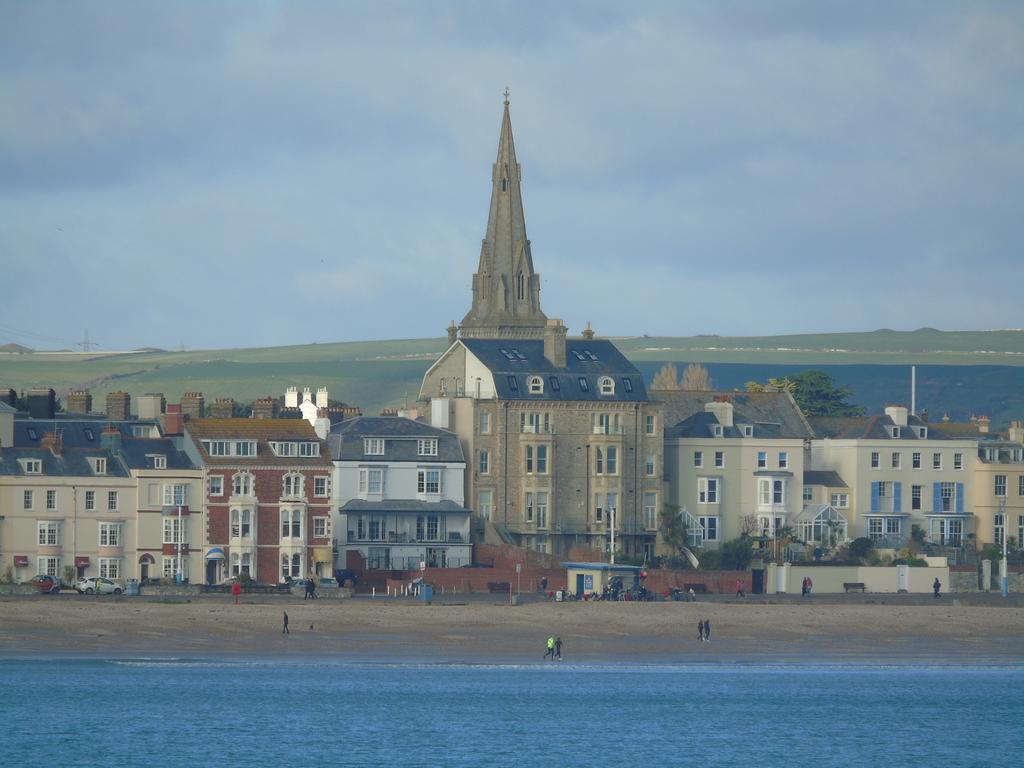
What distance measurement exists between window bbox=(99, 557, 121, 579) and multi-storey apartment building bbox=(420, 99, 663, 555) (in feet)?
68.1

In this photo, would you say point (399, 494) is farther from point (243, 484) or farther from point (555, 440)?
point (243, 484)

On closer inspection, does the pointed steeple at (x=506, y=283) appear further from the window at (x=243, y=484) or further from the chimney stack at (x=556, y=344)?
the window at (x=243, y=484)

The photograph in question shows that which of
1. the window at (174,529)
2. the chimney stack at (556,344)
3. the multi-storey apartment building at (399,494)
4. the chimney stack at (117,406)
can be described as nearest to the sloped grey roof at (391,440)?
the multi-storey apartment building at (399,494)

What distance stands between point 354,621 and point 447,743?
74.2 ft

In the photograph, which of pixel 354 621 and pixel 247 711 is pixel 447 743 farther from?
pixel 354 621

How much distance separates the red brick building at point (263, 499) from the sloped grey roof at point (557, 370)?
15.3 m

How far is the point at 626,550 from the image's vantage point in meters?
133

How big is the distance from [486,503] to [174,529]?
19680mm

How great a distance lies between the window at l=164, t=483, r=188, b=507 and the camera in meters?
117

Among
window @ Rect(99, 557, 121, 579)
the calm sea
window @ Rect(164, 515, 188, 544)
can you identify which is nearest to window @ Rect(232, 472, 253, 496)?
window @ Rect(164, 515, 188, 544)

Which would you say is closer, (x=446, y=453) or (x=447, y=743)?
(x=447, y=743)

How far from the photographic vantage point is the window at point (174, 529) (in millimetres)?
117250

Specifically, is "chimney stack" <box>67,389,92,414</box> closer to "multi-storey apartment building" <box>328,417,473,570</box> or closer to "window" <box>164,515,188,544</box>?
"multi-storey apartment building" <box>328,417,473,570</box>

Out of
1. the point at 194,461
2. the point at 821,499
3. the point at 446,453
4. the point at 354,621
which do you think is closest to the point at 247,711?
the point at 354,621
